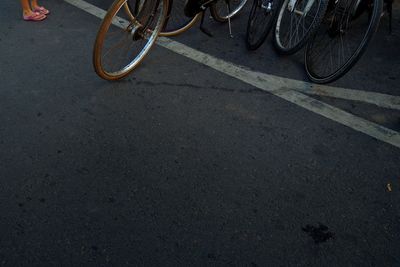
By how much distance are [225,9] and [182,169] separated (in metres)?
2.59

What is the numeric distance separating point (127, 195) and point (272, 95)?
1.74 metres

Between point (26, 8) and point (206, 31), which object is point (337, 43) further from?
point (26, 8)

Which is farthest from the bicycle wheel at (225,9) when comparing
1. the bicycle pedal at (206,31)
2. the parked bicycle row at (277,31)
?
the bicycle pedal at (206,31)

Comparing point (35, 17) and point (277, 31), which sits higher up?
point (277, 31)

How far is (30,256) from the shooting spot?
2.18 metres

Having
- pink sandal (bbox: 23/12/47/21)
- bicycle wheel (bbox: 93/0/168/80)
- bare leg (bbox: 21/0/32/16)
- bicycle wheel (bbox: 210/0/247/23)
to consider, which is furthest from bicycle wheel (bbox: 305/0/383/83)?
bare leg (bbox: 21/0/32/16)

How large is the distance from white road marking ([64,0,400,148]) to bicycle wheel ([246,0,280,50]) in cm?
39

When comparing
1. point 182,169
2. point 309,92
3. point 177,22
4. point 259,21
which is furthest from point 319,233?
point 177,22

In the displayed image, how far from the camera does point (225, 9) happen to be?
177 inches

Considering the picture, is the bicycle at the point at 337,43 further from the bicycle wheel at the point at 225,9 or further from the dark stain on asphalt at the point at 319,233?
the dark stain on asphalt at the point at 319,233

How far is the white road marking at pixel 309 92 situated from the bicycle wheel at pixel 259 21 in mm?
391

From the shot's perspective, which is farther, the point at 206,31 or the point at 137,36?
the point at 206,31

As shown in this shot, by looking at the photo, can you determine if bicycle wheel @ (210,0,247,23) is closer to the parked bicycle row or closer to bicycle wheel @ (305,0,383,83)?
the parked bicycle row

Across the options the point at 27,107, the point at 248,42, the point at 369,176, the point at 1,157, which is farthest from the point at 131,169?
the point at 248,42
